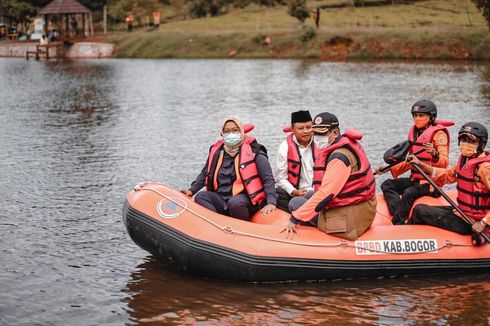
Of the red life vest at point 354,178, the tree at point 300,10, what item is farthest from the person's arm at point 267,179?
the tree at point 300,10

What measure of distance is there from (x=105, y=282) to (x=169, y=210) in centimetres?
113

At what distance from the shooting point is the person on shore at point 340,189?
8.01 meters

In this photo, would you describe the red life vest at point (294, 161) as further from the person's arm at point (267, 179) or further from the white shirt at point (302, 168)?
the person's arm at point (267, 179)

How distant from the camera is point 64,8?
193 feet

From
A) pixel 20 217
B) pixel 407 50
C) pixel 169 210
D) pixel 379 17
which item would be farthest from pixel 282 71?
pixel 169 210

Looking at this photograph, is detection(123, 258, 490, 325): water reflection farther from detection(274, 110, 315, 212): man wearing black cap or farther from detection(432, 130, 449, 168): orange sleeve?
detection(432, 130, 449, 168): orange sleeve

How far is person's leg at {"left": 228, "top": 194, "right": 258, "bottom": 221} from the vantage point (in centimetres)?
893

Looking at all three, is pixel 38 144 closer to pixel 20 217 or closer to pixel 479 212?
pixel 20 217

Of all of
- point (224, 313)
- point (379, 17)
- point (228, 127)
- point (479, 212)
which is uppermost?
point (379, 17)

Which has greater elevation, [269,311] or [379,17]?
[379,17]

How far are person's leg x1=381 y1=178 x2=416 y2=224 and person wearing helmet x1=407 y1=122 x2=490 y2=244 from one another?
399 mm

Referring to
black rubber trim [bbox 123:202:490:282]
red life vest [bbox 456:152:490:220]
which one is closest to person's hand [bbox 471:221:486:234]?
red life vest [bbox 456:152:490:220]

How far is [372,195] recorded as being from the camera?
328 inches

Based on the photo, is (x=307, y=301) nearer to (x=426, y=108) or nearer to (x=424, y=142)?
(x=424, y=142)
